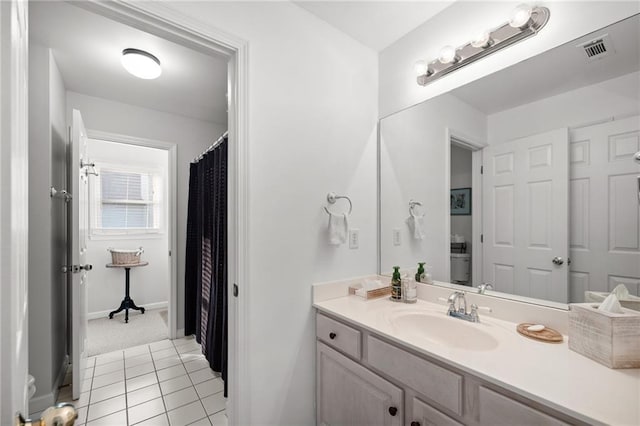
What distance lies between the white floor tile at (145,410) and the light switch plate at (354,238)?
1.65 meters

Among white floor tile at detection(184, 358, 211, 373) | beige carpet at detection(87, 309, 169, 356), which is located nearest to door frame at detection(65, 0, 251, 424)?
white floor tile at detection(184, 358, 211, 373)

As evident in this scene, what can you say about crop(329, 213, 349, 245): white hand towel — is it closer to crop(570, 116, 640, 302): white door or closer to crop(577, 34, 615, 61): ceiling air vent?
crop(570, 116, 640, 302): white door

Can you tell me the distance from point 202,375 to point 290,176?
1.87 m

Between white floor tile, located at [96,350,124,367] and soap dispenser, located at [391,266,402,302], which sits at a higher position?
soap dispenser, located at [391,266,402,302]

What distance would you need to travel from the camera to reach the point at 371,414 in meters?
1.25

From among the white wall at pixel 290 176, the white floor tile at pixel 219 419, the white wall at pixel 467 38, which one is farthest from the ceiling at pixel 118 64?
the white floor tile at pixel 219 419

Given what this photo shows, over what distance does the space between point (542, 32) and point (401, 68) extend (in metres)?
0.74

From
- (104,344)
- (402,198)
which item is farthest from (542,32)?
(104,344)

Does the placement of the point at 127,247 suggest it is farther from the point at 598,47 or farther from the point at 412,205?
the point at 598,47

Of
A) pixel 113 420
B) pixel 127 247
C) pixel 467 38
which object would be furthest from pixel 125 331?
pixel 467 38

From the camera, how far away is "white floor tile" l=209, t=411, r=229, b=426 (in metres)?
1.80

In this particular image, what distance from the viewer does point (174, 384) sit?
7.22ft

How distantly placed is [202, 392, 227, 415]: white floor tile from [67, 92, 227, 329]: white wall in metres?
1.25

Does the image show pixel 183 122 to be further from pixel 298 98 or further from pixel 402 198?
pixel 402 198
